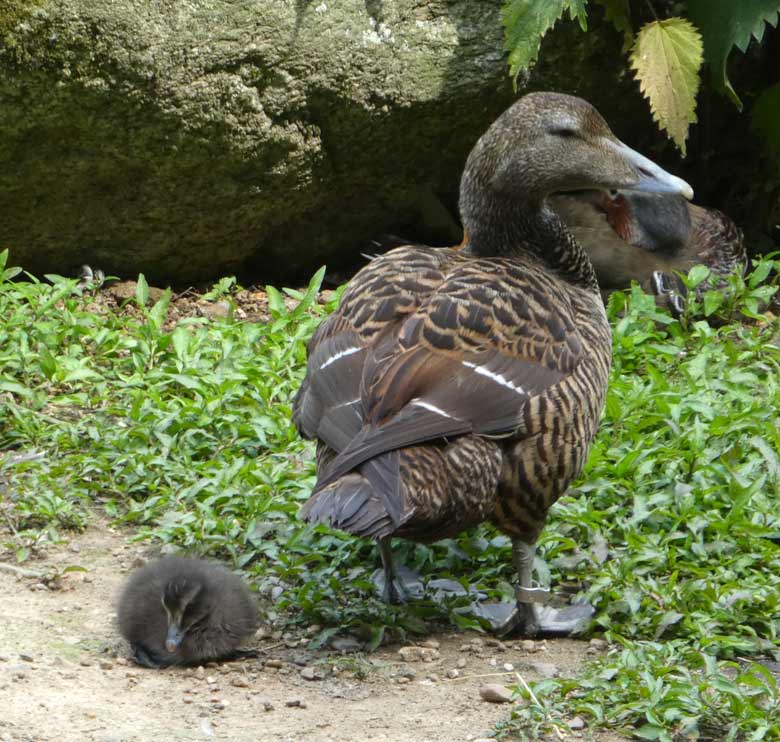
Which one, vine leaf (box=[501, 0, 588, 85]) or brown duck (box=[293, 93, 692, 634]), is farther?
vine leaf (box=[501, 0, 588, 85])

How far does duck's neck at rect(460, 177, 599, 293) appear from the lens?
5.19 m

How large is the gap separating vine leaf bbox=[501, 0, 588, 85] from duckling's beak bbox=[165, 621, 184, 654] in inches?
139

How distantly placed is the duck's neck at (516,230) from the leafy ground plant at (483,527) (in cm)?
89

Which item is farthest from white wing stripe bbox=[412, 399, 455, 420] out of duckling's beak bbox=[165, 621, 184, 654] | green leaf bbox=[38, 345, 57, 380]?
green leaf bbox=[38, 345, 57, 380]

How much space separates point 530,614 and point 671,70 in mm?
3433

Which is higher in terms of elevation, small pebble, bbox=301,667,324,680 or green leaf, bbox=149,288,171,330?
green leaf, bbox=149,288,171,330

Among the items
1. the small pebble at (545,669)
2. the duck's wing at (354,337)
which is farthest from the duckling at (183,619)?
the small pebble at (545,669)

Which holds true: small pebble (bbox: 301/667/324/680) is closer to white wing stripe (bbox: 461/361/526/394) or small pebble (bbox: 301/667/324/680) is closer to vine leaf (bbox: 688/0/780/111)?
white wing stripe (bbox: 461/361/526/394)

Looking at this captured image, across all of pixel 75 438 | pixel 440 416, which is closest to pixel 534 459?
pixel 440 416

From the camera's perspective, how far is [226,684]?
14.2 ft

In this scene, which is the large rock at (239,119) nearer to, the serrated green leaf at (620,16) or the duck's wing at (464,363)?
the serrated green leaf at (620,16)

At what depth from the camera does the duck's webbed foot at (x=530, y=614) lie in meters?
4.72

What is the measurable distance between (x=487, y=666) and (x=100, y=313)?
3574 mm

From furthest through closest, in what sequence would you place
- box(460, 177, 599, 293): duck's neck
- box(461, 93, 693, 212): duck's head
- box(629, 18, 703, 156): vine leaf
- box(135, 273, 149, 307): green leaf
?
1. box(135, 273, 149, 307): green leaf
2. box(629, 18, 703, 156): vine leaf
3. box(460, 177, 599, 293): duck's neck
4. box(461, 93, 693, 212): duck's head
